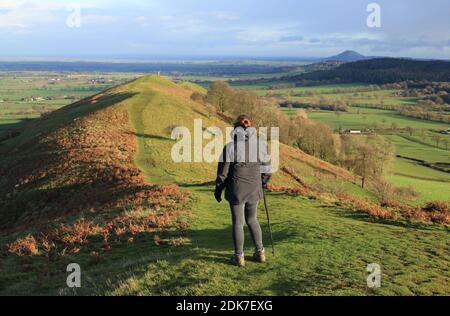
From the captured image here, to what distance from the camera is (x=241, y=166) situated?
11305 millimetres

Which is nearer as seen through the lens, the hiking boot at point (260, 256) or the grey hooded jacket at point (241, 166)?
the grey hooded jacket at point (241, 166)

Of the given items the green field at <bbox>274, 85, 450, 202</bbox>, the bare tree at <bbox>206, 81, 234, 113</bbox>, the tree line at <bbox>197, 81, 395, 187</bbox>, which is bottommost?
the green field at <bbox>274, 85, 450, 202</bbox>

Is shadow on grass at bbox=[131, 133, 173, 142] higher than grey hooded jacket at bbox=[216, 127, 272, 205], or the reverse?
grey hooded jacket at bbox=[216, 127, 272, 205]

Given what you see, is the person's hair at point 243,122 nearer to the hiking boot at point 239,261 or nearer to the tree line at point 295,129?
the hiking boot at point 239,261

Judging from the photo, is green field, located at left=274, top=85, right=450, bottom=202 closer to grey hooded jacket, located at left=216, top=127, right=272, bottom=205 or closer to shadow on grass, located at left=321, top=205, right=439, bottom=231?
shadow on grass, located at left=321, top=205, right=439, bottom=231

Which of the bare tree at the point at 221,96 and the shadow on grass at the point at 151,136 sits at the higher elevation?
the bare tree at the point at 221,96

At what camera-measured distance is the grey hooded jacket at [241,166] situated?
1121 cm

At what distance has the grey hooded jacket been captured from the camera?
1121cm

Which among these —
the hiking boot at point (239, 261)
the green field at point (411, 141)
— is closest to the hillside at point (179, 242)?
the hiking boot at point (239, 261)

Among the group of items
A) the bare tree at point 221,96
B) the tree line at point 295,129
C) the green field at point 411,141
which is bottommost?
the green field at point 411,141

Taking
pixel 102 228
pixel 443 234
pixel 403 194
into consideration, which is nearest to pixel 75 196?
pixel 102 228

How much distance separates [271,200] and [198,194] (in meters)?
4.39

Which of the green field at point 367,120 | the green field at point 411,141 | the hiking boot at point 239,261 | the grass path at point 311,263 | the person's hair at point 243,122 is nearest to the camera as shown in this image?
the grass path at point 311,263

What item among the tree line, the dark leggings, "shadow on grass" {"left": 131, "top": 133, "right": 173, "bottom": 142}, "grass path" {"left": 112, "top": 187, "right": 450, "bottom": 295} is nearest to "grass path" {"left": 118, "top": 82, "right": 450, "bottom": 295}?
"grass path" {"left": 112, "top": 187, "right": 450, "bottom": 295}
